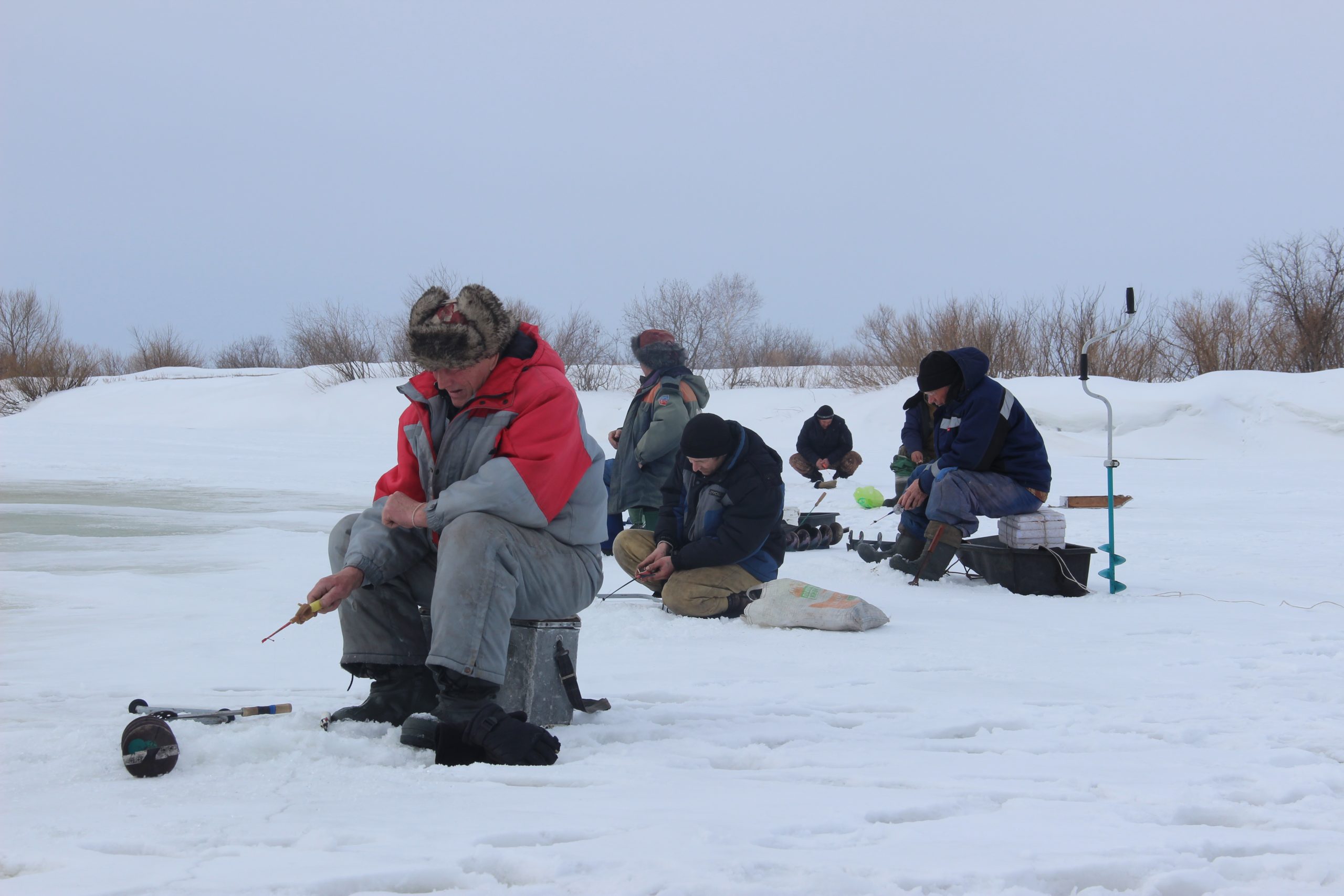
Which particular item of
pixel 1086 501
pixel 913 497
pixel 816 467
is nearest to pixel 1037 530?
pixel 913 497

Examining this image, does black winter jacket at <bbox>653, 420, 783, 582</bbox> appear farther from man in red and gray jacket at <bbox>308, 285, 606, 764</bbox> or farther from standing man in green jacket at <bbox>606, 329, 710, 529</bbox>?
man in red and gray jacket at <bbox>308, 285, 606, 764</bbox>

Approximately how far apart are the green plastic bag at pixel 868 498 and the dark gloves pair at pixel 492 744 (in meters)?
7.19

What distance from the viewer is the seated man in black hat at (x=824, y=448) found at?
1102cm

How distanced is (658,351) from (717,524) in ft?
5.50

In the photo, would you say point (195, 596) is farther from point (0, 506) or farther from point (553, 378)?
point (0, 506)

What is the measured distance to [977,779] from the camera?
254 cm

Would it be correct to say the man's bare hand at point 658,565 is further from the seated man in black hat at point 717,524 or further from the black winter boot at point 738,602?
the black winter boot at point 738,602

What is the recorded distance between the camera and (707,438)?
458cm

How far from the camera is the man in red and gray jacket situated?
102 inches

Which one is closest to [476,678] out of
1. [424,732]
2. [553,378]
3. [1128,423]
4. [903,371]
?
[424,732]

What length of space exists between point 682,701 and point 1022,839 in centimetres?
141

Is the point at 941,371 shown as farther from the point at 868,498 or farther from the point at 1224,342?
the point at 1224,342

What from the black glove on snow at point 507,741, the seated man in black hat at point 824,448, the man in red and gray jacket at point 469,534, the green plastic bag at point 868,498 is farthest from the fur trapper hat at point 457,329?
the seated man in black hat at point 824,448

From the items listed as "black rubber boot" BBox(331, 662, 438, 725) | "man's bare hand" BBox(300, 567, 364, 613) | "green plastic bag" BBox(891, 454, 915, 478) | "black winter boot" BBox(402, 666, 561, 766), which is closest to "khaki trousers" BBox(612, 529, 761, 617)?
"black rubber boot" BBox(331, 662, 438, 725)
